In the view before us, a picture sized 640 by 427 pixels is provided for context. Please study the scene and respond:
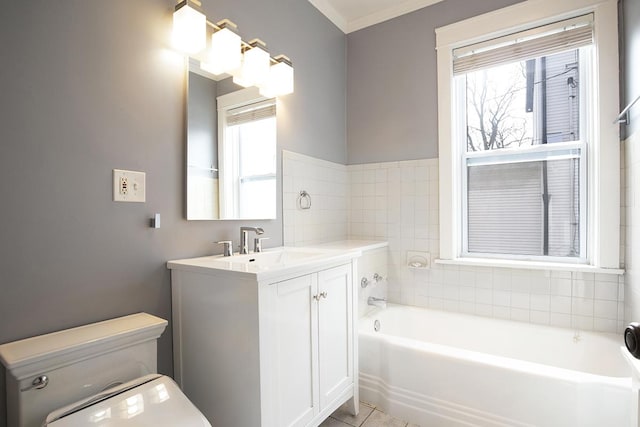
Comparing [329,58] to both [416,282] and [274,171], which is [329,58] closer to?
[274,171]

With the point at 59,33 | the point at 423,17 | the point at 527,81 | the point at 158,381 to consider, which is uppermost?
the point at 423,17

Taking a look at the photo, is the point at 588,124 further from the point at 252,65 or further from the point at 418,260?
the point at 252,65

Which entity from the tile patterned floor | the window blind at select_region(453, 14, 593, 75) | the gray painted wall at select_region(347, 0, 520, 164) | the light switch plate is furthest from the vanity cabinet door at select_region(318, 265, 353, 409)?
the window blind at select_region(453, 14, 593, 75)

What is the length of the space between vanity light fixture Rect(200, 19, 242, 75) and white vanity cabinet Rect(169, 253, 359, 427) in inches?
39.9

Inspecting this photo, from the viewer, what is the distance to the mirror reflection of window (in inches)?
69.0

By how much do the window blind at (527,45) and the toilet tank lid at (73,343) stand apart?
2570 millimetres

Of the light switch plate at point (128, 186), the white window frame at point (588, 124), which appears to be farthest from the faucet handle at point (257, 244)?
the white window frame at point (588, 124)

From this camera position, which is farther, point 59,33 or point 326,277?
point 326,277

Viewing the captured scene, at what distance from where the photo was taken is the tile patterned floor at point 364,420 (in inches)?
69.4

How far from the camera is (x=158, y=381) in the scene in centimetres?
111

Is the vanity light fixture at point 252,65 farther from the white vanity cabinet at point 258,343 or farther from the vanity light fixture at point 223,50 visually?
the white vanity cabinet at point 258,343

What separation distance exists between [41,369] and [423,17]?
9.82 feet

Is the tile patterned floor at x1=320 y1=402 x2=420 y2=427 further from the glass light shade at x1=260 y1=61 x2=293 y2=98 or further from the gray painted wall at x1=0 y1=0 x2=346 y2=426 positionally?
the glass light shade at x1=260 y1=61 x2=293 y2=98

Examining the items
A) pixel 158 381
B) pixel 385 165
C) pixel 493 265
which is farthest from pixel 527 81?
pixel 158 381
